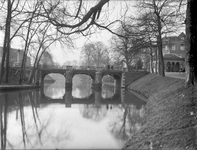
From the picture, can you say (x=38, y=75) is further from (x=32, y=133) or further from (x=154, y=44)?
(x=32, y=133)

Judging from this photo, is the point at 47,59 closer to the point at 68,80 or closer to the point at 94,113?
the point at 68,80

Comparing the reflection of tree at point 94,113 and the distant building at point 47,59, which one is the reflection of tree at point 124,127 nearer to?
the reflection of tree at point 94,113

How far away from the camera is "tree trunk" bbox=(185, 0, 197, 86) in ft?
26.0

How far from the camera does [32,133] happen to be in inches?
310

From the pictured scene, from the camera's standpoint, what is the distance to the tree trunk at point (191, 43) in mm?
7918

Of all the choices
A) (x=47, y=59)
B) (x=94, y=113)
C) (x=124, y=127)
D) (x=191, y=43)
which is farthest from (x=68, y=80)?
(x=191, y=43)

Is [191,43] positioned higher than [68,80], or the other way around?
[191,43]

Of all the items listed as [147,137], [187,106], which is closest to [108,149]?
[147,137]

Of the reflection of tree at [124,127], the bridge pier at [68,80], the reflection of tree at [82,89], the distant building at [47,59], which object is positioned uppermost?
the distant building at [47,59]

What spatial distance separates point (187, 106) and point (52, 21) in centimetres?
488

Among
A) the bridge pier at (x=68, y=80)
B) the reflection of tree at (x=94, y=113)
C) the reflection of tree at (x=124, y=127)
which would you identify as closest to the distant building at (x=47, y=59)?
A: the bridge pier at (x=68, y=80)

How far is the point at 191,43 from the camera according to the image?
27.1ft

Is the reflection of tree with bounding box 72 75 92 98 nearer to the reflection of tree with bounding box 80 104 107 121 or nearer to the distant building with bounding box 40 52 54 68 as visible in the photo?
the distant building with bounding box 40 52 54 68

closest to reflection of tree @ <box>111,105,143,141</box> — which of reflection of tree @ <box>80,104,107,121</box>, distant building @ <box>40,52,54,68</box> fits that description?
reflection of tree @ <box>80,104,107,121</box>
